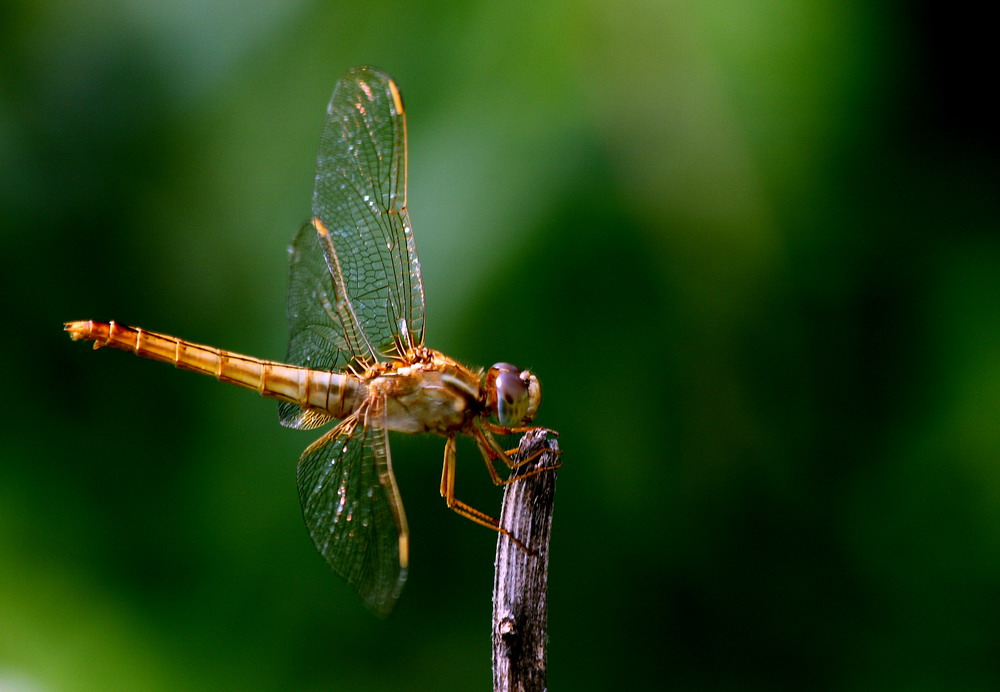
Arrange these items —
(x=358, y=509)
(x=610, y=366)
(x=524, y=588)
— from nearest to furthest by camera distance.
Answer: (x=524, y=588), (x=358, y=509), (x=610, y=366)

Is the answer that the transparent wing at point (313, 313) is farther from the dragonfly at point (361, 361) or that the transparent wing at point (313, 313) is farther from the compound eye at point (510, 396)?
the compound eye at point (510, 396)

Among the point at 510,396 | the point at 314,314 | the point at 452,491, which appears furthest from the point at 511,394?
the point at 314,314

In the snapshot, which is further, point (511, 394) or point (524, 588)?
point (511, 394)

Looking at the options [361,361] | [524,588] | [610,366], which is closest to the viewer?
[524,588]

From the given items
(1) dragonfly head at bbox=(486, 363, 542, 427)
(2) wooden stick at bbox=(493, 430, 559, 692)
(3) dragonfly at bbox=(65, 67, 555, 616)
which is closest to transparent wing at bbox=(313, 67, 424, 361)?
(3) dragonfly at bbox=(65, 67, 555, 616)

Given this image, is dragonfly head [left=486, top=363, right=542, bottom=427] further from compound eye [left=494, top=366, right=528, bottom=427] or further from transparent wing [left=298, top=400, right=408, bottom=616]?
transparent wing [left=298, top=400, right=408, bottom=616]

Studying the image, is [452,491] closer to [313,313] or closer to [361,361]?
[361,361]

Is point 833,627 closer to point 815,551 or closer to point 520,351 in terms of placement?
point 815,551

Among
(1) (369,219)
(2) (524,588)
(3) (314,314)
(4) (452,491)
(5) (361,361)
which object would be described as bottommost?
(2) (524,588)
